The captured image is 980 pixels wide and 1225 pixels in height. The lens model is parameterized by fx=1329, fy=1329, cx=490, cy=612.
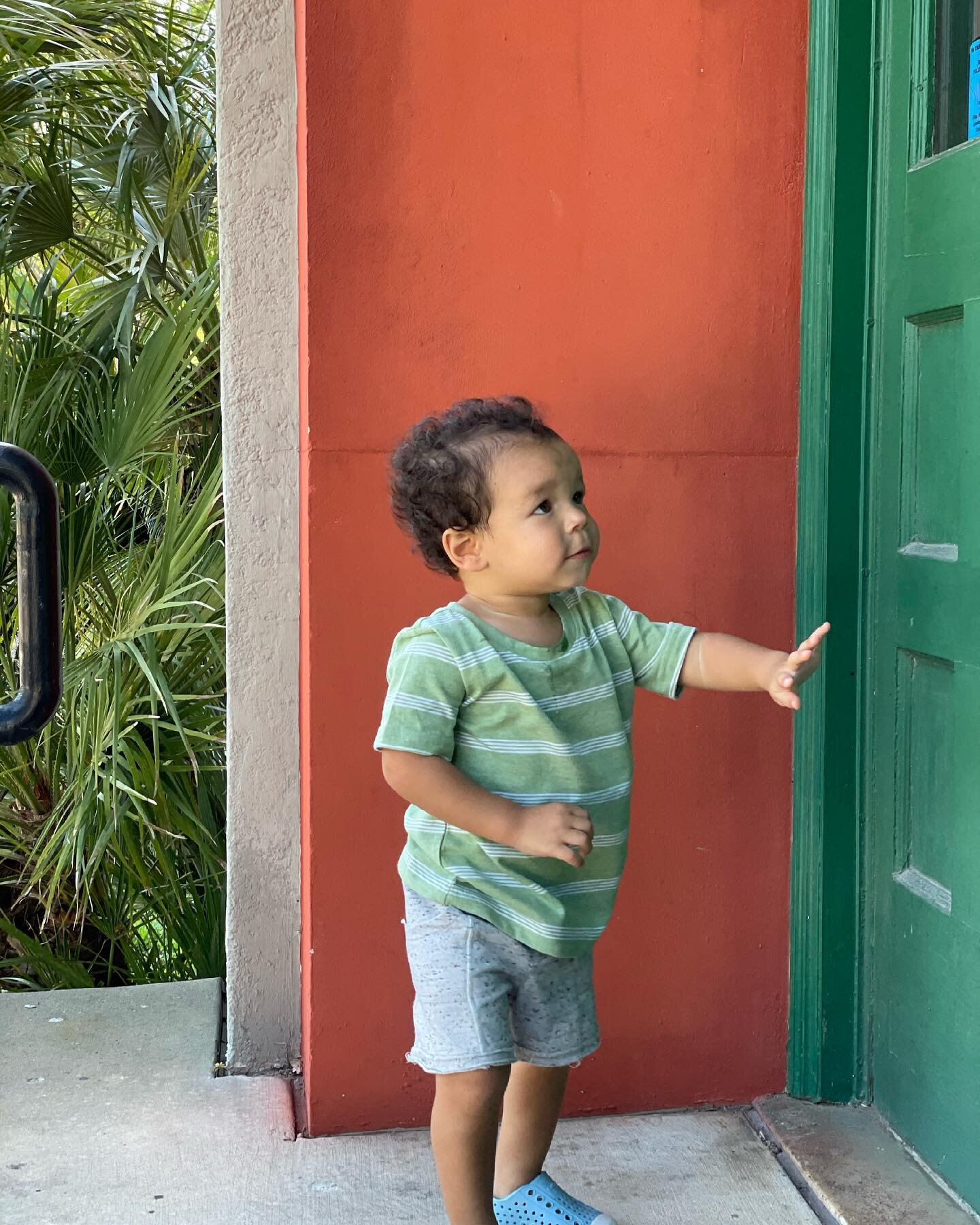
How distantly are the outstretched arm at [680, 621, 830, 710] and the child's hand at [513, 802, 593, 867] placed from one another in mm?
328

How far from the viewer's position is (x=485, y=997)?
197 cm

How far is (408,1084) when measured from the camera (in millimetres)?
2555

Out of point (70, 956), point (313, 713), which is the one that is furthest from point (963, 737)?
point (70, 956)

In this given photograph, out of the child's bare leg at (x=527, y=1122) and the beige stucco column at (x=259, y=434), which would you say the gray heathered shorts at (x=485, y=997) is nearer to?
the child's bare leg at (x=527, y=1122)

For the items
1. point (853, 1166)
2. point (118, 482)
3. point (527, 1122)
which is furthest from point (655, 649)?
point (118, 482)

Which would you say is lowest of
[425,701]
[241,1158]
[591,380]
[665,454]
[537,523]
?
[241,1158]

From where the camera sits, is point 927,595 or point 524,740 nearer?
point 524,740

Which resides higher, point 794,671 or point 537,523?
point 537,523

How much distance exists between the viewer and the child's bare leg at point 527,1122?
7.14 feet

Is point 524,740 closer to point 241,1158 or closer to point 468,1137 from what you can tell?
point 468,1137

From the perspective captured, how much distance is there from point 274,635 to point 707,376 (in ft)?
3.27

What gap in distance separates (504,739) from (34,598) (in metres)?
0.96

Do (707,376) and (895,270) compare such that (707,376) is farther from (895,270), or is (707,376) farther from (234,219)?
(234,219)

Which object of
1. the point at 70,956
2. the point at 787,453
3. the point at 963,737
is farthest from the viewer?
the point at 70,956
